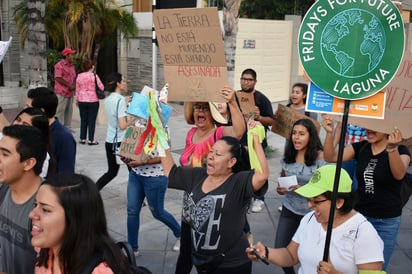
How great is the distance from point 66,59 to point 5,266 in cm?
807

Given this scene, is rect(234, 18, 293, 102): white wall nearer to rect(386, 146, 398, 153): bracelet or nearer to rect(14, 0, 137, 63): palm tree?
rect(14, 0, 137, 63): palm tree

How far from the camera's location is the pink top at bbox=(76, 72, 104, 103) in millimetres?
9836

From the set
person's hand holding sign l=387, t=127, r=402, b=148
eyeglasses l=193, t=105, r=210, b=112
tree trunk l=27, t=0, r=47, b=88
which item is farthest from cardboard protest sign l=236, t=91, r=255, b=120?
tree trunk l=27, t=0, r=47, b=88

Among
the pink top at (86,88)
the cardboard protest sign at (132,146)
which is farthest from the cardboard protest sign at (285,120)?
the pink top at (86,88)

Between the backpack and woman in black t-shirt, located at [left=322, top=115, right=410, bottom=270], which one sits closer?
the backpack

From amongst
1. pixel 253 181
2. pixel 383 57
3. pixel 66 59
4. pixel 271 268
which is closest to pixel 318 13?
pixel 383 57

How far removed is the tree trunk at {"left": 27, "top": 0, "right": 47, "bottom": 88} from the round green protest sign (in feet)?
19.9

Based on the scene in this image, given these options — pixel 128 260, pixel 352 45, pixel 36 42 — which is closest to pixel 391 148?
pixel 352 45

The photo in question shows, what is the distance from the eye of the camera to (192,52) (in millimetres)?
3893

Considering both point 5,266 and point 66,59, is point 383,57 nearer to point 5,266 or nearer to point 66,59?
point 5,266

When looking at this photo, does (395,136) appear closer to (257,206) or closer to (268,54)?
(257,206)

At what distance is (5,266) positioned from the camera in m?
2.82

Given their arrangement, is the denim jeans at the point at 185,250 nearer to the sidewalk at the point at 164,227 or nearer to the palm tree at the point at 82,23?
the sidewalk at the point at 164,227

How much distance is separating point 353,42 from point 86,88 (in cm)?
797
